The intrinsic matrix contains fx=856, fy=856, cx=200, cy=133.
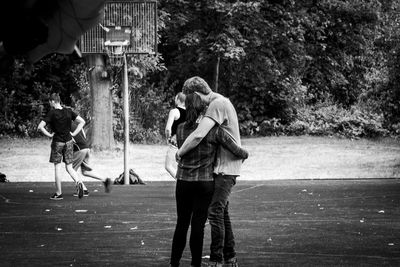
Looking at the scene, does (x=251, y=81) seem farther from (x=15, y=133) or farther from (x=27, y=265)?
(x=27, y=265)

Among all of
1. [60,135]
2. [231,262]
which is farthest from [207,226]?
[60,135]

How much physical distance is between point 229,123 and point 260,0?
2718cm

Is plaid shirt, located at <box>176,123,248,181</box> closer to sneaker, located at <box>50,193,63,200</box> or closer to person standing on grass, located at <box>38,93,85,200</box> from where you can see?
person standing on grass, located at <box>38,93,85,200</box>

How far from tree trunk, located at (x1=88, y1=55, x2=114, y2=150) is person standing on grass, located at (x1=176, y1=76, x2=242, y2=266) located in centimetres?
2058

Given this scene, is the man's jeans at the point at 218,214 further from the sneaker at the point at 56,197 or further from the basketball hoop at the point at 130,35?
the basketball hoop at the point at 130,35

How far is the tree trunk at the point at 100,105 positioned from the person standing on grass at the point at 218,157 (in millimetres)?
20581

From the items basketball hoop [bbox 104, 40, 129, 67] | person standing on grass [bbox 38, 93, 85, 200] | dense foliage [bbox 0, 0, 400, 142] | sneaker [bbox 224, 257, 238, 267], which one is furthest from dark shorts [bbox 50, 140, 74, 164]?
dense foliage [bbox 0, 0, 400, 142]

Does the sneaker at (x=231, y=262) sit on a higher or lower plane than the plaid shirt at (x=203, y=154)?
lower

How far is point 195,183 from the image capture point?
739 cm

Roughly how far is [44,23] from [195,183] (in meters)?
5.74

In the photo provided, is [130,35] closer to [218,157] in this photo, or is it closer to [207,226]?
[207,226]

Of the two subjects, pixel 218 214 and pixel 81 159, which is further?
pixel 81 159

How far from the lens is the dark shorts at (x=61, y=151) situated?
14977 mm

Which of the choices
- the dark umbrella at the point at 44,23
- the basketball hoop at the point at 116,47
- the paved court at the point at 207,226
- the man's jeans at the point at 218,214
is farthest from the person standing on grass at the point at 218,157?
the basketball hoop at the point at 116,47
